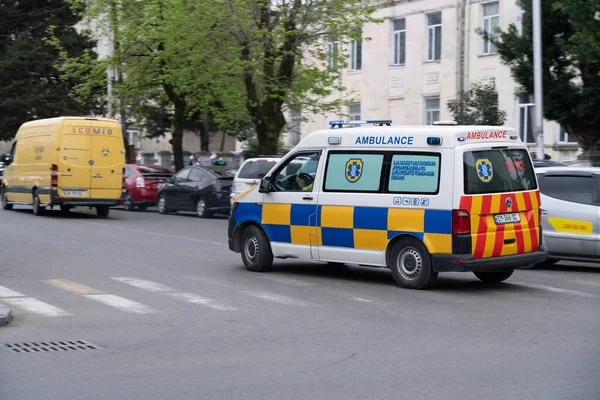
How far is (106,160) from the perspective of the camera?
26828mm

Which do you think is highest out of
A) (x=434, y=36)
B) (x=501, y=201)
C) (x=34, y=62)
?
(x=34, y=62)

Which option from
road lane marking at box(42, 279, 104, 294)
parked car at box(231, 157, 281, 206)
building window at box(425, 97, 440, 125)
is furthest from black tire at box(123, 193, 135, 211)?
road lane marking at box(42, 279, 104, 294)

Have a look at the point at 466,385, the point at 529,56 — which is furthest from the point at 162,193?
the point at 466,385

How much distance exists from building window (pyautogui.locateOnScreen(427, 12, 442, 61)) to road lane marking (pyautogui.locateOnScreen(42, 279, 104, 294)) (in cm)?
2807

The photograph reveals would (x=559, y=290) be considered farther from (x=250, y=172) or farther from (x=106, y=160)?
(x=106, y=160)

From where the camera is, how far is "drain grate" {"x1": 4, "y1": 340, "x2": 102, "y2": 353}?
8.36m

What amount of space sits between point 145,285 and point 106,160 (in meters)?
14.7

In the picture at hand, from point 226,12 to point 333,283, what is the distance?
17.2 m

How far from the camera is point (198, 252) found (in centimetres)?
1728

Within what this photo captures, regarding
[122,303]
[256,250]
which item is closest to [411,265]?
[256,250]

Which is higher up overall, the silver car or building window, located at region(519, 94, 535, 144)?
building window, located at region(519, 94, 535, 144)

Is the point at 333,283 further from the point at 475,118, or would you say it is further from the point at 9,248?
the point at 475,118

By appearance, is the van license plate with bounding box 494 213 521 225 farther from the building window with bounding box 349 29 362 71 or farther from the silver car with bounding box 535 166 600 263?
the building window with bounding box 349 29 362 71

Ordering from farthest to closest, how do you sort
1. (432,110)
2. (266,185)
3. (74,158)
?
(432,110) → (74,158) → (266,185)
